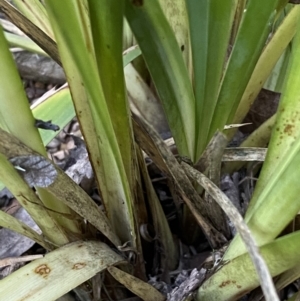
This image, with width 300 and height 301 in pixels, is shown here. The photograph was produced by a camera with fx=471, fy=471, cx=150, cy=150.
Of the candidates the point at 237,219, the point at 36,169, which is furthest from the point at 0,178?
the point at 237,219

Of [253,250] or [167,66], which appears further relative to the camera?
[167,66]

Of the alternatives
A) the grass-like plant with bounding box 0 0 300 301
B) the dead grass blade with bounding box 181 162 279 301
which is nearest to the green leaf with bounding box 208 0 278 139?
the grass-like plant with bounding box 0 0 300 301

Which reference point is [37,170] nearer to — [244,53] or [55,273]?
[55,273]

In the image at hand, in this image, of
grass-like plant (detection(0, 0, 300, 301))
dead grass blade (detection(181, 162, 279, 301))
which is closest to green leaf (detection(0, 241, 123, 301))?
grass-like plant (detection(0, 0, 300, 301))

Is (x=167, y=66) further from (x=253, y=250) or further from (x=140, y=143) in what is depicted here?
(x=253, y=250)

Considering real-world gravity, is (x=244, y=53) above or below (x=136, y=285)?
above

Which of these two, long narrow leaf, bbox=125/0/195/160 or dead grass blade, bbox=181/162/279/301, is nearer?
dead grass blade, bbox=181/162/279/301

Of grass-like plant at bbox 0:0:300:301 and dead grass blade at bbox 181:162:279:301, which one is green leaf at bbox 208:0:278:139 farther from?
dead grass blade at bbox 181:162:279:301

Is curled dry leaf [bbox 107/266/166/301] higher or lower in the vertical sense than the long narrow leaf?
lower

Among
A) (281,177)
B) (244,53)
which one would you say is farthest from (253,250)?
(244,53)

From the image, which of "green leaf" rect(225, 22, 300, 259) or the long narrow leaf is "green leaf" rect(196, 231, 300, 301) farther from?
the long narrow leaf

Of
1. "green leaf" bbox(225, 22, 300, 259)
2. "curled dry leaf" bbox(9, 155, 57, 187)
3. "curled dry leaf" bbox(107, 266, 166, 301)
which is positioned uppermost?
"curled dry leaf" bbox(9, 155, 57, 187)

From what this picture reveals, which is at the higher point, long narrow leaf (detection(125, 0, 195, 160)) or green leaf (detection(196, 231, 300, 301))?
long narrow leaf (detection(125, 0, 195, 160))
